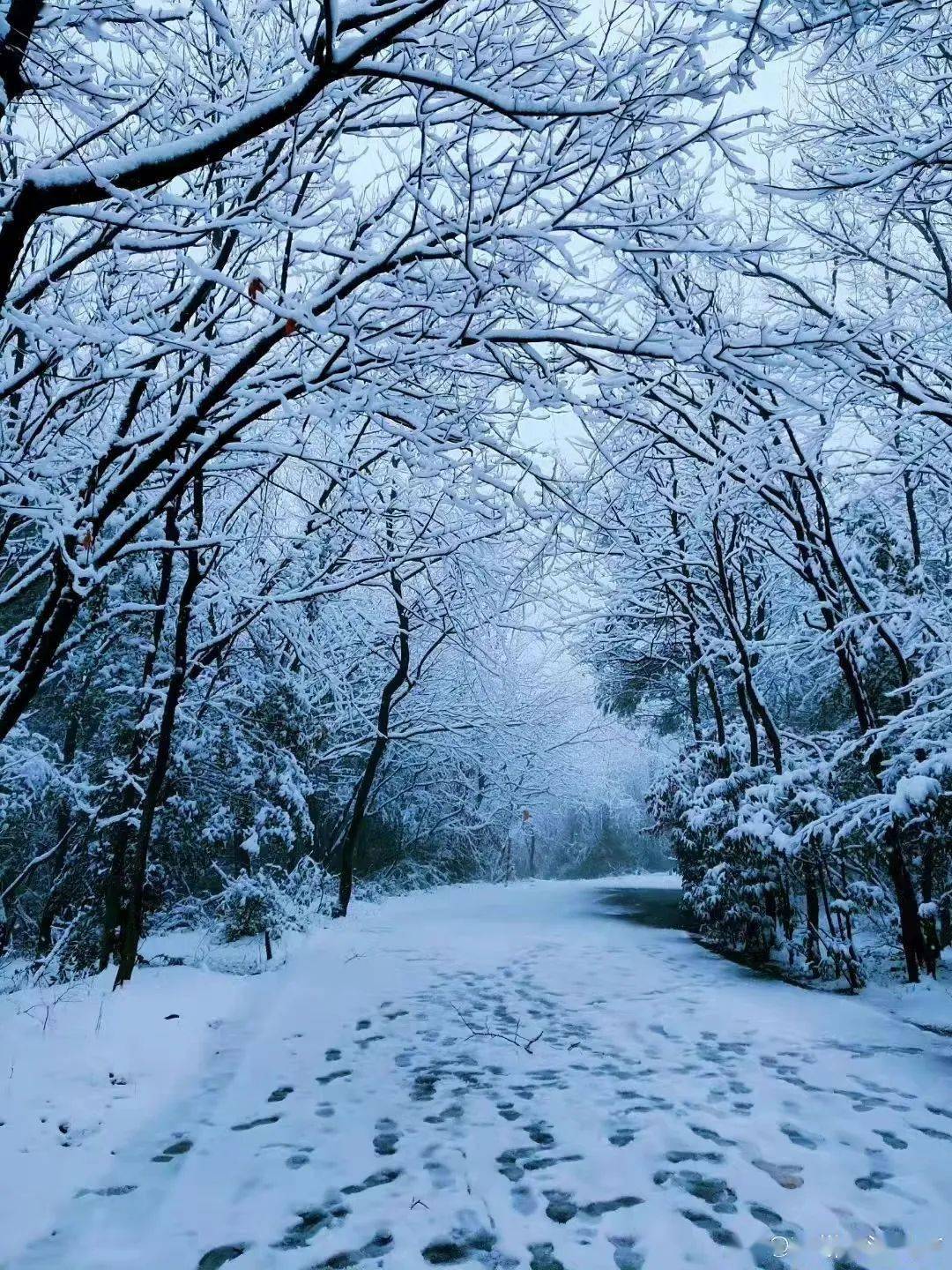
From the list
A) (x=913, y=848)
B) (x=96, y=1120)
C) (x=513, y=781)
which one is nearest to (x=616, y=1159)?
(x=96, y=1120)

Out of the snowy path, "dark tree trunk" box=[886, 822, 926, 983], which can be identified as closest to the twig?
the snowy path

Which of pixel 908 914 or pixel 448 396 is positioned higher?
pixel 448 396

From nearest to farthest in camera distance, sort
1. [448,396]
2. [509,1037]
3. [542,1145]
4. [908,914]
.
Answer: [542,1145]
[448,396]
[509,1037]
[908,914]

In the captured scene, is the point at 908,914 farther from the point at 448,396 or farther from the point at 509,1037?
the point at 448,396

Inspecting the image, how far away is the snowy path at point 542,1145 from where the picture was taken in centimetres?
284

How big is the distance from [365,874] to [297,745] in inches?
419

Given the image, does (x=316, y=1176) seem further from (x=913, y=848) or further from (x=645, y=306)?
(x=645, y=306)

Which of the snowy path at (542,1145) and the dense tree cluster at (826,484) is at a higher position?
the dense tree cluster at (826,484)

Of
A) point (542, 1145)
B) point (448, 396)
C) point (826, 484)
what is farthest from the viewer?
point (826, 484)

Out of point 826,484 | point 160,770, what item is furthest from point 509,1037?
point 826,484

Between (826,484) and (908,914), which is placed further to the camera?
(826,484)

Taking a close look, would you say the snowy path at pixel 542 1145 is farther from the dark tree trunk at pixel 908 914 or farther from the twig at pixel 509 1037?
the dark tree trunk at pixel 908 914

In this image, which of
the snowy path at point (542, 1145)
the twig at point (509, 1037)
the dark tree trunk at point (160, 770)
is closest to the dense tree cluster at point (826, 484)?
the snowy path at point (542, 1145)

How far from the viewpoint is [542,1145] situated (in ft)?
12.2
